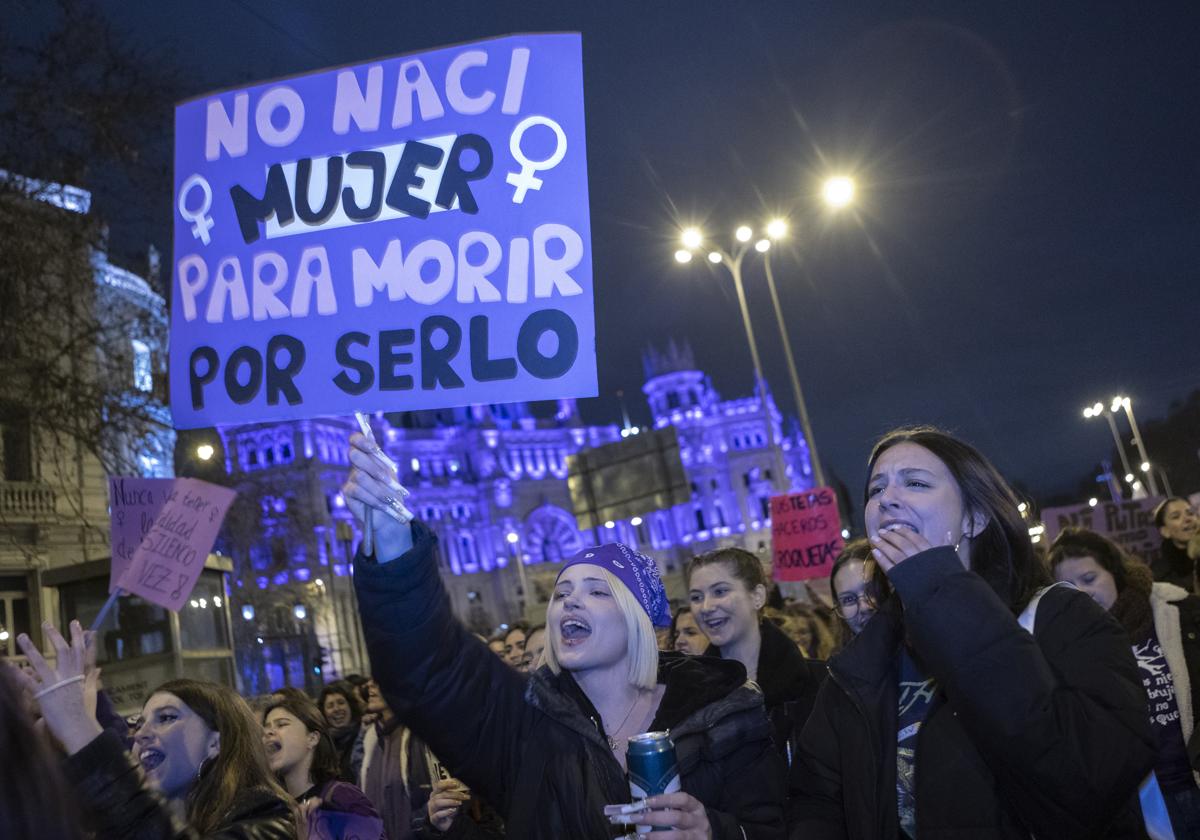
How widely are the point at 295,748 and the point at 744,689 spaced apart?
286cm

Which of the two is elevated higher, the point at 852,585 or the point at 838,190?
the point at 838,190

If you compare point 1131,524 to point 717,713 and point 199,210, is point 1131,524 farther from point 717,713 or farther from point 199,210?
point 199,210

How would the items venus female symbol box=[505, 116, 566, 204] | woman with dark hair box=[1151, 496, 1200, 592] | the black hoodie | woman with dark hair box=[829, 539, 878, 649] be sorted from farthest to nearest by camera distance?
woman with dark hair box=[1151, 496, 1200, 592] → woman with dark hair box=[829, 539, 878, 649] → the black hoodie → venus female symbol box=[505, 116, 566, 204]

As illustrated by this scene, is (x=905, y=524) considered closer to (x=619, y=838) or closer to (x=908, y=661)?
(x=908, y=661)

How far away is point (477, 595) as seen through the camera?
93188 mm

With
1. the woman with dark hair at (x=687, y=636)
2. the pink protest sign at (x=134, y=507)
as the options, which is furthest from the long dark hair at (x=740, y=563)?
the pink protest sign at (x=134, y=507)

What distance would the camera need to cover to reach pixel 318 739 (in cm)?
532

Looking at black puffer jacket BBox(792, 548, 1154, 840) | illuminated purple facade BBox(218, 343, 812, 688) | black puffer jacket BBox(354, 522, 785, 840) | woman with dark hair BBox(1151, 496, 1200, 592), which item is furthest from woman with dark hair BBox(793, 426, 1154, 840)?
illuminated purple facade BBox(218, 343, 812, 688)

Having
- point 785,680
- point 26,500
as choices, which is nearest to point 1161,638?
point 785,680

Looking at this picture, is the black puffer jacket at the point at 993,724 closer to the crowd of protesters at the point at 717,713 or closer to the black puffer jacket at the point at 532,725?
the crowd of protesters at the point at 717,713

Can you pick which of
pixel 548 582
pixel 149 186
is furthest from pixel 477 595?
pixel 149 186

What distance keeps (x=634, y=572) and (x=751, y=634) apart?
210 cm

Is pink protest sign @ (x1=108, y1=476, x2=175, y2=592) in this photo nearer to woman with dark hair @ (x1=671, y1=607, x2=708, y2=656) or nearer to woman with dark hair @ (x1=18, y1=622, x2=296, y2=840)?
Answer: woman with dark hair @ (x1=18, y1=622, x2=296, y2=840)

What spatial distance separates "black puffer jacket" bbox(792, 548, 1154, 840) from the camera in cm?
242
